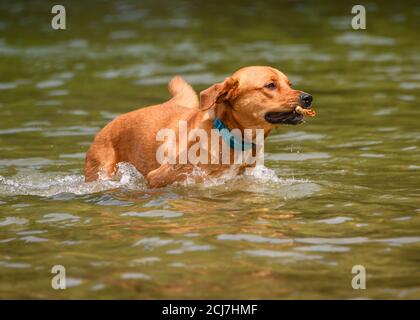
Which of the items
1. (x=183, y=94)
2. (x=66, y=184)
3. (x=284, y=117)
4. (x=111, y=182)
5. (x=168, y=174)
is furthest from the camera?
(x=183, y=94)

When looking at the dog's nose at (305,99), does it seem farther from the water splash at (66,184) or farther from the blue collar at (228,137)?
the water splash at (66,184)

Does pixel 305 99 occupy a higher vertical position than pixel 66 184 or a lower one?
higher

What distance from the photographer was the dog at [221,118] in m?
8.80

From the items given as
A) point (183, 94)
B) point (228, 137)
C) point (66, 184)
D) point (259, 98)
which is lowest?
point (66, 184)

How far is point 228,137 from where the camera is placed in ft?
29.1

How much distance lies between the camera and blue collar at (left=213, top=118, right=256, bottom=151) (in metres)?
8.87

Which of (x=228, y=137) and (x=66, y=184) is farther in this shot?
(x=66, y=184)

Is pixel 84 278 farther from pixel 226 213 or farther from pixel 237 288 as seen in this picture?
pixel 226 213

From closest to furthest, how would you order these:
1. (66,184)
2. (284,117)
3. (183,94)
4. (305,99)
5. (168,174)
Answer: (305,99), (284,117), (168,174), (66,184), (183,94)

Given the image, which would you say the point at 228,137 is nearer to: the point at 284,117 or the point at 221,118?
the point at 221,118

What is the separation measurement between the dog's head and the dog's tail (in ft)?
3.94

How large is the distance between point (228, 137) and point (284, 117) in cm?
54

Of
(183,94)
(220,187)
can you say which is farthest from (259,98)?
(183,94)

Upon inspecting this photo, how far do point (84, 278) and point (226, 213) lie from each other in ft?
6.67
